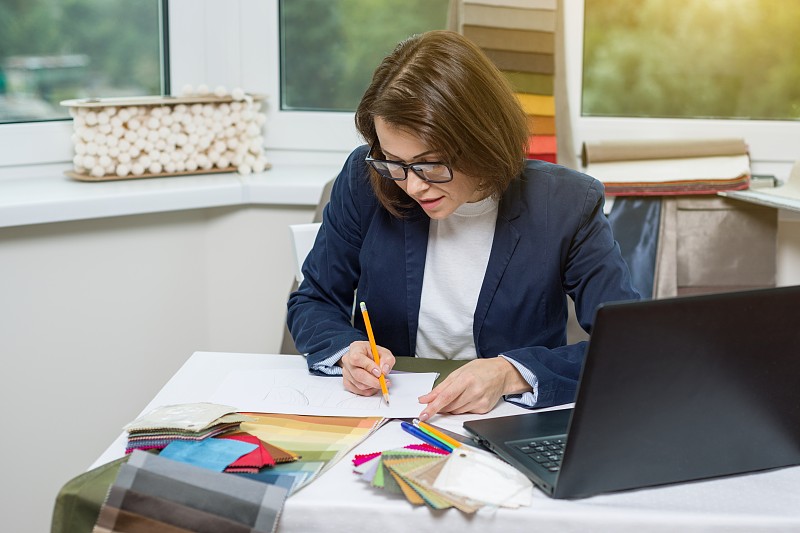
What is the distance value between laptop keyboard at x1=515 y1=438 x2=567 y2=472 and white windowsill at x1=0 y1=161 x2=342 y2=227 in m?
1.35

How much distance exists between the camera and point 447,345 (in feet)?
5.70

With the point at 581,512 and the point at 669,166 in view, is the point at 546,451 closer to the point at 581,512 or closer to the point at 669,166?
the point at 581,512

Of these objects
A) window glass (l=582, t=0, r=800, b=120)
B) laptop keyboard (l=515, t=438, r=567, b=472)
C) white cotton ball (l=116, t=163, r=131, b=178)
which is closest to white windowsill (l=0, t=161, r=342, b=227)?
white cotton ball (l=116, t=163, r=131, b=178)

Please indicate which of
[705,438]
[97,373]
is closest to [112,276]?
[97,373]

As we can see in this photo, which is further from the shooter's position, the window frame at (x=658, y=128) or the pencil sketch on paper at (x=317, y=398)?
the window frame at (x=658, y=128)

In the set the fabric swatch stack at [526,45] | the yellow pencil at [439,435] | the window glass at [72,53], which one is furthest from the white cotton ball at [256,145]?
the yellow pencil at [439,435]

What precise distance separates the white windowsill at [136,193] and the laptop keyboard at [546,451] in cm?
135

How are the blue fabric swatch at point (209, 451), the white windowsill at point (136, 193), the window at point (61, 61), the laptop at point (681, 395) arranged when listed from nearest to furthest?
the laptop at point (681, 395) < the blue fabric swatch at point (209, 451) < the white windowsill at point (136, 193) < the window at point (61, 61)

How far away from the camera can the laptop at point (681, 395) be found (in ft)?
3.27

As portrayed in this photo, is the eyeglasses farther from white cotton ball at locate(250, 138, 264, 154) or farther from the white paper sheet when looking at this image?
white cotton ball at locate(250, 138, 264, 154)

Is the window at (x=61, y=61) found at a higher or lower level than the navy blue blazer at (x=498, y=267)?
higher

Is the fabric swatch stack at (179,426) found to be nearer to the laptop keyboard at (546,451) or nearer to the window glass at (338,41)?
the laptop keyboard at (546,451)

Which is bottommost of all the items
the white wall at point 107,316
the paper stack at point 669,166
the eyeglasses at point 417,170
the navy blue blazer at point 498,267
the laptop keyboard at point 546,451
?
the white wall at point 107,316

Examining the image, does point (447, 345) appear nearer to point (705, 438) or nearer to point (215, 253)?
point (705, 438)
